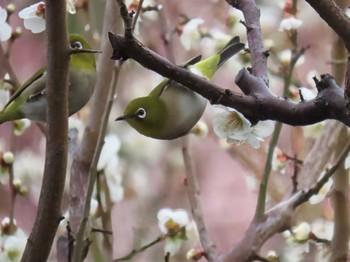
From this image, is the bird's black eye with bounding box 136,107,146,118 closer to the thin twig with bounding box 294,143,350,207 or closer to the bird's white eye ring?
the bird's white eye ring

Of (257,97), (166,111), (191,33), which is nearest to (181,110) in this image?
(166,111)

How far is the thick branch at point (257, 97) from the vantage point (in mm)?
555

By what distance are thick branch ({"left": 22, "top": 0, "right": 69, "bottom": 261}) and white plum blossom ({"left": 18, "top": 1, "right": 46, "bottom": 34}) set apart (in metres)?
0.20

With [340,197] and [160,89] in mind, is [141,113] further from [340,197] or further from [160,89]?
[340,197]

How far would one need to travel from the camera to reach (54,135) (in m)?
0.66

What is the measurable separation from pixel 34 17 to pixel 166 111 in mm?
180

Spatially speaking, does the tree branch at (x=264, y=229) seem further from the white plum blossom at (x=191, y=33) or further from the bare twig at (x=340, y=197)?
the white plum blossom at (x=191, y=33)

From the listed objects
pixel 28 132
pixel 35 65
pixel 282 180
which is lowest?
pixel 282 180

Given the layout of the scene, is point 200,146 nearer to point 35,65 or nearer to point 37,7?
point 35,65

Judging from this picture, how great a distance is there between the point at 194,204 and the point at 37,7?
0.43m

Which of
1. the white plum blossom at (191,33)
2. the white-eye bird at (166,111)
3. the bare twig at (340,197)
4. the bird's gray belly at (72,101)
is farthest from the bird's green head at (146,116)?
the white plum blossom at (191,33)

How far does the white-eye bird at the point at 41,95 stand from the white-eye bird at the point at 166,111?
10 cm

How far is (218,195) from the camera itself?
2588 mm

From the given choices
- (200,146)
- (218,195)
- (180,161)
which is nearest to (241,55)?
(180,161)
